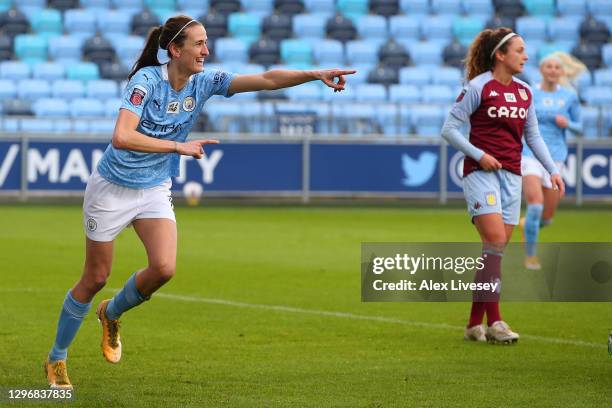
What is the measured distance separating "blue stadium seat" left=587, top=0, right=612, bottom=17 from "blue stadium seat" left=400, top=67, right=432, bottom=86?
17.7 feet

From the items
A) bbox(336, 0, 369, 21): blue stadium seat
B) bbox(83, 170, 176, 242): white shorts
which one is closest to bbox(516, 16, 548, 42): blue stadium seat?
bbox(336, 0, 369, 21): blue stadium seat

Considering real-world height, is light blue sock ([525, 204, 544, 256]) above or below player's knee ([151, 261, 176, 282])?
below

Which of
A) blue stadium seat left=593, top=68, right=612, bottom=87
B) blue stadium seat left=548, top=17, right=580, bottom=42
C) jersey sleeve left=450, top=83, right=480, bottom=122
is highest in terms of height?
jersey sleeve left=450, top=83, right=480, bottom=122

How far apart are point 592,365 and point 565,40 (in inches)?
935

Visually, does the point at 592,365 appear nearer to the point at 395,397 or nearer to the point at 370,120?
the point at 395,397

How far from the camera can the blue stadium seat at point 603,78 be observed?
29453 mm

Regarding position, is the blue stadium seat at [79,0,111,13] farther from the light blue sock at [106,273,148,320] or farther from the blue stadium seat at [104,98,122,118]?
the light blue sock at [106,273,148,320]

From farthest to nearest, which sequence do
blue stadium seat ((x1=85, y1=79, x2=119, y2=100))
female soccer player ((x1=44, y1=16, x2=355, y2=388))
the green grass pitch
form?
blue stadium seat ((x1=85, y1=79, x2=119, y2=100))
the green grass pitch
female soccer player ((x1=44, y1=16, x2=355, y2=388))

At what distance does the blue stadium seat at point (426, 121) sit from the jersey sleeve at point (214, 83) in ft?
60.4

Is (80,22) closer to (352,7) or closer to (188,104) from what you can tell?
(352,7)

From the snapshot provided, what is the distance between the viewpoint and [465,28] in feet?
99.6

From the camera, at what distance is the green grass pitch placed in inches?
272

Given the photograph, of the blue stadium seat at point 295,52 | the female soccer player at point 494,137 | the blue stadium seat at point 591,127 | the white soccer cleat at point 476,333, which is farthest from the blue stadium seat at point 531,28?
the white soccer cleat at point 476,333

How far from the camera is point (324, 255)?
1554 cm
